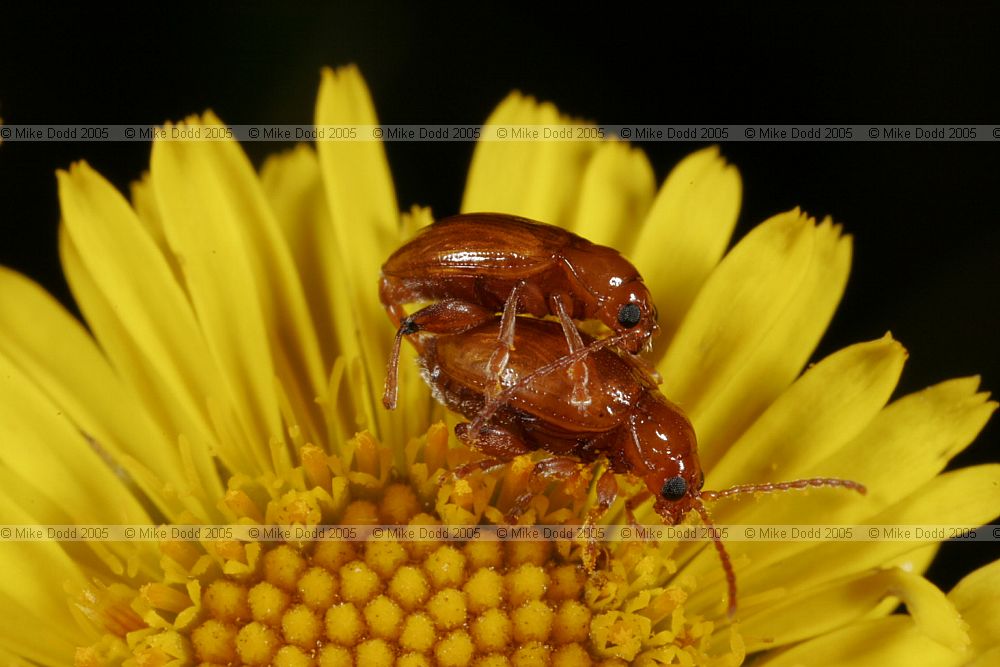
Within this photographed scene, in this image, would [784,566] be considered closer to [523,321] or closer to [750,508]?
[750,508]

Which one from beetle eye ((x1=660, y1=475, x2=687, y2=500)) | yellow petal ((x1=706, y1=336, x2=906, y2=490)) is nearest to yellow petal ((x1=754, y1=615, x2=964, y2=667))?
yellow petal ((x1=706, y1=336, x2=906, y2=490))

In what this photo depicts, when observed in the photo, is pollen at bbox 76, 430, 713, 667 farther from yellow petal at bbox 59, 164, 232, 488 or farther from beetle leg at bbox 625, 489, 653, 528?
yellow petal at bbox 59, 164, 232, 488

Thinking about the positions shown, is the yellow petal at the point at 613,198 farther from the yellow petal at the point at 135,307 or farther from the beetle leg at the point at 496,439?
the yellow petal at the point at 135,307

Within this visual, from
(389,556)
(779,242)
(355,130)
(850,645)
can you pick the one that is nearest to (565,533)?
(389,556)

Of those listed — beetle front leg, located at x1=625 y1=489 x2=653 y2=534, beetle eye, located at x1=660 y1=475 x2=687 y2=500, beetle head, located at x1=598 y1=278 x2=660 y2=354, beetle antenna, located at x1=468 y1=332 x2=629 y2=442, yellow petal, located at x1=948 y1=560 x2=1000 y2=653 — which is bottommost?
yellow petal, located at x1=948 y1=560 x2=1000 y2=653

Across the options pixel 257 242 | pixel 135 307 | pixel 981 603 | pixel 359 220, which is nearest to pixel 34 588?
pixel 135 307

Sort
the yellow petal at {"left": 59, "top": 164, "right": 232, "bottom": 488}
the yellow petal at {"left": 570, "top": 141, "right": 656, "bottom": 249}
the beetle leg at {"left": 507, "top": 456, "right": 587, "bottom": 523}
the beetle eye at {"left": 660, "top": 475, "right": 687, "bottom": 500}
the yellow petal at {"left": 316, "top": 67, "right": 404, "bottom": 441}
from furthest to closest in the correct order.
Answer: the yellow petal at {"left": 570, "top": 141, "right": 656, "bottom": 249}
the yellow petal at {"left": 316, "top": 67, "right": 404, "bottom": 441}
the yellow petal at {"left": 59, "top": 164, "right": 232, "bottom": 488}
the beetle leg at {"left": 507, "top": 456, "right": 587, "bottom": 523}
the beetle eye at {"left": 660, "top": 475, "right": 687, "bottom": 500}

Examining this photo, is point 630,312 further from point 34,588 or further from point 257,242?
point 34,588
